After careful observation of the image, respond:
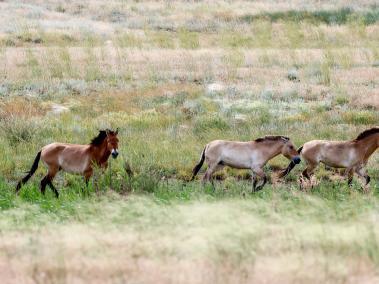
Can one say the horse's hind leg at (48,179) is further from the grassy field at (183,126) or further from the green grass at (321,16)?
the green grass at (321,16)

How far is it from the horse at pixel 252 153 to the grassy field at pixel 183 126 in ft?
1.50

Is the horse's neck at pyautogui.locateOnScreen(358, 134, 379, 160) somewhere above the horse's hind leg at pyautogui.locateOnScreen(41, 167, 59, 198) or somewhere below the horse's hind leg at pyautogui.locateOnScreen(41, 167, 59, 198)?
above

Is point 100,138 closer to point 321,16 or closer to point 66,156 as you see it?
point 66,156

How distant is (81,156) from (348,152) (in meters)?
4.15

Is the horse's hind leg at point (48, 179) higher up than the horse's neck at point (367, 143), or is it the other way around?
the horse's neck at point (367, 143)

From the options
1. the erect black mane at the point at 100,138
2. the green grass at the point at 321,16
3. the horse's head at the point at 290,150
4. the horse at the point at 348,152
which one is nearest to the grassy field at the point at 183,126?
the green grass at the point at 321,16

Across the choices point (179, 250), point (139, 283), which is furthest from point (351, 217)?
point (139, 283)

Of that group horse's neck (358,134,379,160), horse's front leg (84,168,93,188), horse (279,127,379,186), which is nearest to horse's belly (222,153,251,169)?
horse (279,127,379,186)

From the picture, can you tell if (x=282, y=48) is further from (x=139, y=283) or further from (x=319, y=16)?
(x=139, y=283)

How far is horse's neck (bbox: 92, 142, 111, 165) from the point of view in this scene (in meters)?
12.8

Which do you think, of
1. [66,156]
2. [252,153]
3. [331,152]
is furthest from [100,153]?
[331,152]

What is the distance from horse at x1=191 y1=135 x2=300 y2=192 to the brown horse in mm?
1697

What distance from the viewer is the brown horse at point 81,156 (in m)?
12.7

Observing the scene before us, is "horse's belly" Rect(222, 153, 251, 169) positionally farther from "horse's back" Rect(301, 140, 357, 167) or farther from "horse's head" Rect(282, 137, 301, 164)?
"horse's back" Rect(301, 140, 357, 167)
